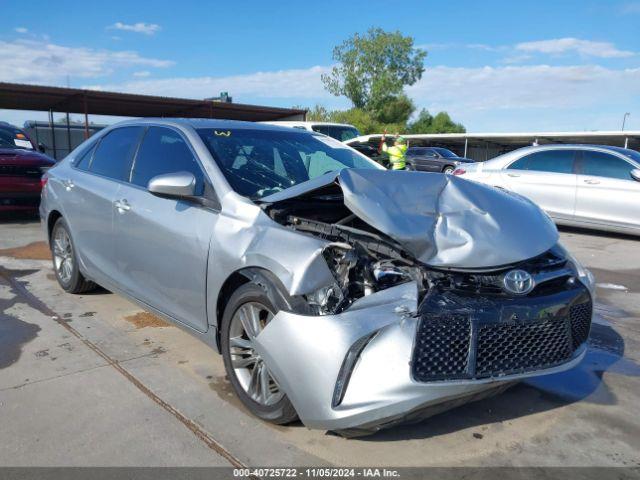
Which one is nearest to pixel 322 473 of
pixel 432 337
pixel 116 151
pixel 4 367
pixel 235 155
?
pixel 432 337

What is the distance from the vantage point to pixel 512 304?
255cm

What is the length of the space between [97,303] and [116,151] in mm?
1440

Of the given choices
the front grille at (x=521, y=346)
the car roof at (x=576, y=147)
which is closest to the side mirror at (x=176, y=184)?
the front grille at (x=521, y=346)

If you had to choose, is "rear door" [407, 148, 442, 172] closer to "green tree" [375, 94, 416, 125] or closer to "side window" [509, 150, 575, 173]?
"side window" [509, 150, 575, 173]

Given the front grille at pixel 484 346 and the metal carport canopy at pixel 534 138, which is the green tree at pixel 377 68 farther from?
the front grille at pixel 484 346

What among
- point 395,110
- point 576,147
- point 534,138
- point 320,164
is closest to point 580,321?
point 320,164

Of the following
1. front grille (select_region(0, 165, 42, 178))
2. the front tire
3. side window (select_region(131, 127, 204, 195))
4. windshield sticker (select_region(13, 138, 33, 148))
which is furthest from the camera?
windshield sticker (select_region(13, 138, 33, 148))

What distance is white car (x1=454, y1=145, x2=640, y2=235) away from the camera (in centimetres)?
867

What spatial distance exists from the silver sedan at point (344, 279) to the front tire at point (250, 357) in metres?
0.01

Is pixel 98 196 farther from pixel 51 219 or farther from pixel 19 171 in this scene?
pixel 19 171

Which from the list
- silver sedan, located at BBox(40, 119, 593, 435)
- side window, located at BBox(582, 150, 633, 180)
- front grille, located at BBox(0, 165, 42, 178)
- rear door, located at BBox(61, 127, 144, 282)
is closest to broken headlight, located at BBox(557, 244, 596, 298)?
silver sedan, located at BBox(40, 119, 593, 435)

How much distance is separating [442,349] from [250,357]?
1.12 meters

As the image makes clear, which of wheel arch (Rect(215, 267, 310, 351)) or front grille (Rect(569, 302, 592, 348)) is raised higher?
wheel arch (Rect(215, 267, 310, 351))

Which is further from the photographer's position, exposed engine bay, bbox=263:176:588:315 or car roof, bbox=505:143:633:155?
car roof, bbox=505:143:633:155
